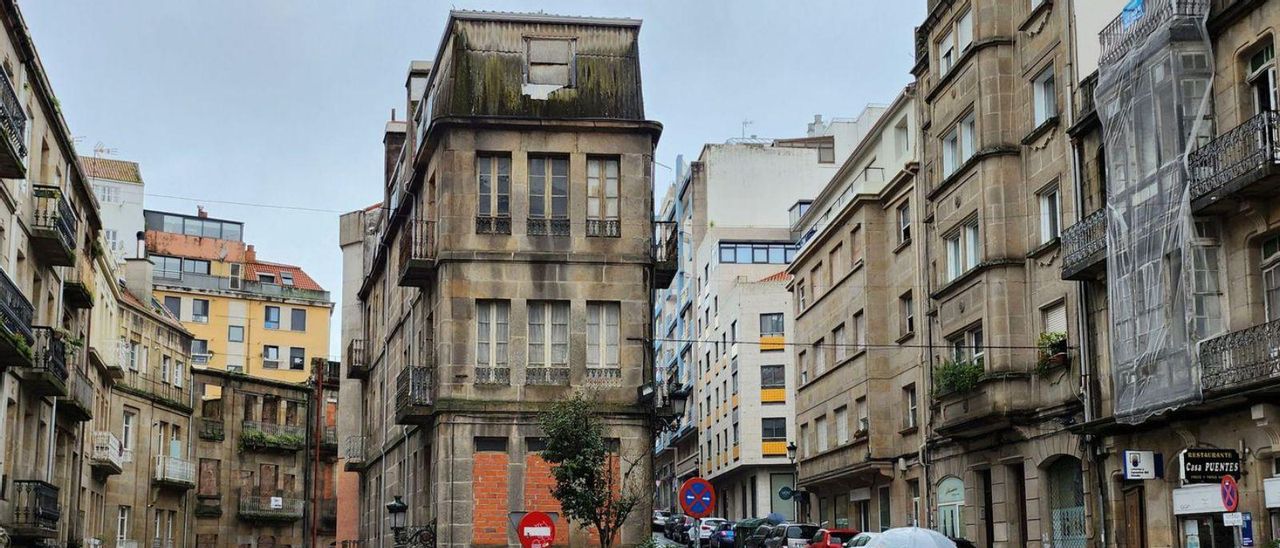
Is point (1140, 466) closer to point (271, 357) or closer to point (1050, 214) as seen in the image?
point (1050, 214)

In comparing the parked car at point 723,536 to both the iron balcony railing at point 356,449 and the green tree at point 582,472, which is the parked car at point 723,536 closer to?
the iron balcony railing at point 356,449

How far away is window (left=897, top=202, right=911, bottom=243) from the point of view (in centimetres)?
4538

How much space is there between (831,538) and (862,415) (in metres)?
9.97

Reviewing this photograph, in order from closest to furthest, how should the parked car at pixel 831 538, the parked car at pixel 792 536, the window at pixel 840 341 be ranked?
1. the parked car at pixel 831 538
2. the parked car at pixel 792 536
3. the window at pixel 840 341

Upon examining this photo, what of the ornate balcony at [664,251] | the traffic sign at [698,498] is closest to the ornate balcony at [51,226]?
the ornate balcony at [664,251]

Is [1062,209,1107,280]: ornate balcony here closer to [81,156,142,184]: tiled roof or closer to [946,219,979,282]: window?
[946,219,979,282]: window

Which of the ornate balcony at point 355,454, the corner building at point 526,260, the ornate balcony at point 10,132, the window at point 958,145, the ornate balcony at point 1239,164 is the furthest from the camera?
the ornate balcony at point 355,454

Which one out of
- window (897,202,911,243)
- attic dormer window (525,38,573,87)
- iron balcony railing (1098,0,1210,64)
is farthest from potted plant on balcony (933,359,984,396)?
attic dormer window (525,38,573,87)

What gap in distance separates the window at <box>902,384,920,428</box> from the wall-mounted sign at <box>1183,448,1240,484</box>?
1909cm

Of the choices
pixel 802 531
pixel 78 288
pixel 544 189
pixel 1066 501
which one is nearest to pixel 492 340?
pixel 544 189

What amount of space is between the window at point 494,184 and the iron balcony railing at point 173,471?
31.1m

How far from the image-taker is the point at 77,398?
42625 millimetres

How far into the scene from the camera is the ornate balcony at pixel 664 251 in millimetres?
36000

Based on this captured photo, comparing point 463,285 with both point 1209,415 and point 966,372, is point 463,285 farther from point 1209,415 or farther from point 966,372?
point 1209,415
